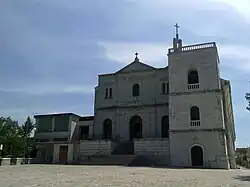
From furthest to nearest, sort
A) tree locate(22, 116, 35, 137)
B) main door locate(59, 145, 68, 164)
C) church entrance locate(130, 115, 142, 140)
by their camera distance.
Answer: tree locate(22, 116, 35, 137)
church entrance locate(130, 115, 142, 140)
main door locate(59, 145, 68, 164)

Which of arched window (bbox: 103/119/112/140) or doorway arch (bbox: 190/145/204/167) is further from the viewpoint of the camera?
arched window (bbox: 103/119/112/140)

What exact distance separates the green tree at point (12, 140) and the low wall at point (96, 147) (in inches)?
261

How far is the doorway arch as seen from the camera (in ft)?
85.2

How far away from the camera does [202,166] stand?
25469mm

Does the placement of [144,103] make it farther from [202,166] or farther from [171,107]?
[202,166]

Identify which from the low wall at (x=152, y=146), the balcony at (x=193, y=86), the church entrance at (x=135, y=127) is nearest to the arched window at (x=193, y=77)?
the balcony at (x=193, y=86)

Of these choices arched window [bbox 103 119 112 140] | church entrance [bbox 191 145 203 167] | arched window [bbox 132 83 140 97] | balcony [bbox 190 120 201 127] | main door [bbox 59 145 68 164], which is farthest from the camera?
arched window [bbox 132 83 140 97]

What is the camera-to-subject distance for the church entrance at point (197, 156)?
25969mm

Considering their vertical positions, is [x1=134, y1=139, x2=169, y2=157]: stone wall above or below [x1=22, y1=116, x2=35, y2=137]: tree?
below

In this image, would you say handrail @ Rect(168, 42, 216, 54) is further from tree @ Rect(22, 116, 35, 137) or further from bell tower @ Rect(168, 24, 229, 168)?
tree @ Rect(22, 116, 35, 137)

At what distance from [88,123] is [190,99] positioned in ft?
50.8

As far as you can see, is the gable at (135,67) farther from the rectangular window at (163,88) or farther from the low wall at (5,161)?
the low wall at (5,161)

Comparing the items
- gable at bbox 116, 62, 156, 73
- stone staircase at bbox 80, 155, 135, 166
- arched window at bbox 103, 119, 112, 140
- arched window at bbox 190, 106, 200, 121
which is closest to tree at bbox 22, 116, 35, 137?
arched window at bbox 103, 119, 112, 140

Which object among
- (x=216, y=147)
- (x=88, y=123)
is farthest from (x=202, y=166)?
(x=88, y=123)
